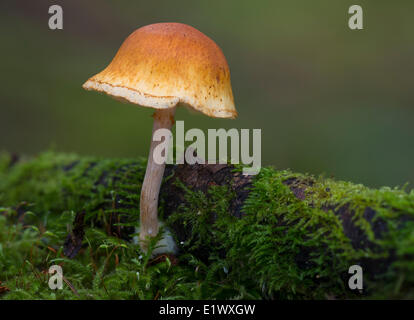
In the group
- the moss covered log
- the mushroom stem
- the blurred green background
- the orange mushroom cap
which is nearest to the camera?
the moss covered log

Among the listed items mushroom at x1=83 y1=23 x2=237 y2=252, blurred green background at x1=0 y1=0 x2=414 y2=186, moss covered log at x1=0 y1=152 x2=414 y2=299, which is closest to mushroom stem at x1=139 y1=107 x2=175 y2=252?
moss covered log at x1=0 y1=152 x2=414 y2=299

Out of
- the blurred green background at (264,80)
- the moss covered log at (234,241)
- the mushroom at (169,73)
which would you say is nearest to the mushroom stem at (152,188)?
the moss covered log at (234,241)

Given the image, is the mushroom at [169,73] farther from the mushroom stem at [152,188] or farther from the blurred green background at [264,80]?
the blurred green background at [264,80]

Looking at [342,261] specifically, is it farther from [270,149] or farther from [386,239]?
[270,149]

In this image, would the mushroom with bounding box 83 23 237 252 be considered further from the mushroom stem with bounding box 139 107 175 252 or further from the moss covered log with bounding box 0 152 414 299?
the moss covered log with bounding box 0 152 414 299

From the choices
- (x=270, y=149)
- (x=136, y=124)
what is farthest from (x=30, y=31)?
(x=270, y=149)
